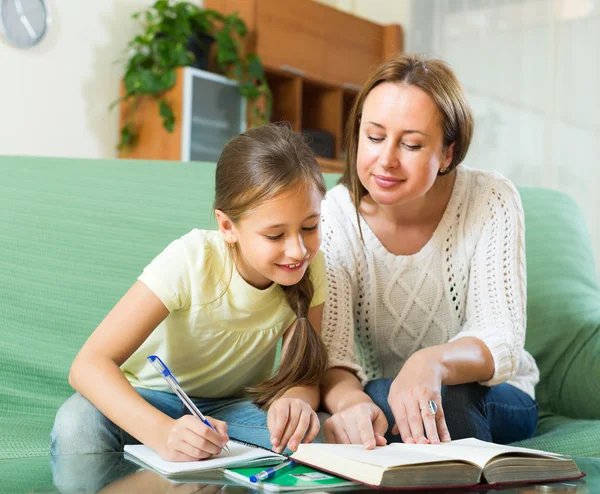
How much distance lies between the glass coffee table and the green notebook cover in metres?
0.02

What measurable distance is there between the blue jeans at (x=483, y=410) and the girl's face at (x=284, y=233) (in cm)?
29

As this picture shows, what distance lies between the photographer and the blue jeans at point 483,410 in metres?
1.22

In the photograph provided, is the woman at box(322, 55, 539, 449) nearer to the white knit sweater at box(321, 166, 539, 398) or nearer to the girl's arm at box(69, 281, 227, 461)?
the white knit sweater at box(321, 166, 539, 398)

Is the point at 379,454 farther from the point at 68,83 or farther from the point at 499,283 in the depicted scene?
the point at 68,83

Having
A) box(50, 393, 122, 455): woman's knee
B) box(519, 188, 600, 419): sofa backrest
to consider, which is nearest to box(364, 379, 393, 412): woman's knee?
box(50, 393, 122, 455): woman's knee

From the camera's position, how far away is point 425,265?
4.84ft

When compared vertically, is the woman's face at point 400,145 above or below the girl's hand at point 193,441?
above

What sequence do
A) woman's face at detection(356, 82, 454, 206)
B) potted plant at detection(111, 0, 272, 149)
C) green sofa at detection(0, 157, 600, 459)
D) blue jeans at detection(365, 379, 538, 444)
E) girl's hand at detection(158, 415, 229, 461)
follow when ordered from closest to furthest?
1. girl's hand at detection(158, 415, 229, 461)
2. blue jeans at detection(365, 379, 538, 444)
3. woman's face at detection(356, 82, 454, 206)
4. green sofa at detection(0, 157, 600, 459)
5. potted plant at detection(111, 0, 272, 149)

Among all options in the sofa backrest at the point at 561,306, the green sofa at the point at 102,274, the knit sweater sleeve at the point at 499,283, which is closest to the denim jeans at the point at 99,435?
the green sofa at the point at 102,274

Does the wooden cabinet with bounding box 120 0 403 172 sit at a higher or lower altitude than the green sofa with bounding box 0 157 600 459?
higher

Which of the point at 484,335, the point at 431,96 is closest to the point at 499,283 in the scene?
the point at 484,335

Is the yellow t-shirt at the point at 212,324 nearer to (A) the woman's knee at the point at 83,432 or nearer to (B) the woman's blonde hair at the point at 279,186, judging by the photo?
(B) the woman's blonde hair at the point at 279,186

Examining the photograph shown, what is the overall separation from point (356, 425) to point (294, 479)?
0.25 metres

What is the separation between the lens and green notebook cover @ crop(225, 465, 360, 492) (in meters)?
0.78
